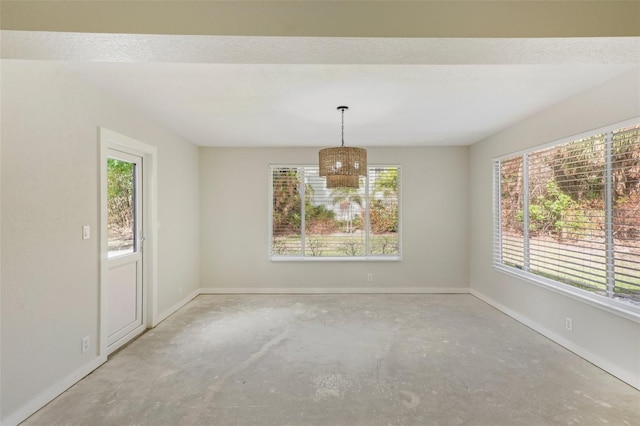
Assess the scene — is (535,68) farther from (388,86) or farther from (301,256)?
(301,256)

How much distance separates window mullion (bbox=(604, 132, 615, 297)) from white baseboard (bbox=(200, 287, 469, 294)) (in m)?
2.52

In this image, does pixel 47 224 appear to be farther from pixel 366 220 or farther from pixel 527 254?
pixel 527 254

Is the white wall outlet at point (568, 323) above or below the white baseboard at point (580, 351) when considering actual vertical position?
above

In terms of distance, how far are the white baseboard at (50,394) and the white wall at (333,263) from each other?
98.6 inches

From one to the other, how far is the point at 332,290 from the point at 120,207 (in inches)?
128

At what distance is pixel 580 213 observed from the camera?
2902 mm

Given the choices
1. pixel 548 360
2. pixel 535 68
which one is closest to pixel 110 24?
pixel 535 68

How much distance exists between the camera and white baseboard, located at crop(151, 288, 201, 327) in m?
3.69

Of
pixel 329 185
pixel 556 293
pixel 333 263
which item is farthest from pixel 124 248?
pixel 556 293

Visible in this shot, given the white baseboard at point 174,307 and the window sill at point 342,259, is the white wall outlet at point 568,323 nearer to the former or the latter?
the window sill at point 342,259

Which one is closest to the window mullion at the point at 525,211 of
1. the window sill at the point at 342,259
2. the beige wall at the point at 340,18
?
the window sill at the point at 342,259

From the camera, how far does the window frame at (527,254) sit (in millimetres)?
2438

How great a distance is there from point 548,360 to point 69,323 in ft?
13.4

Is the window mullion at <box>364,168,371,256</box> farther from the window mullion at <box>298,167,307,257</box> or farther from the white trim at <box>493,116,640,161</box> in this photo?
the white trim at <box>493,116,640,161</box>
